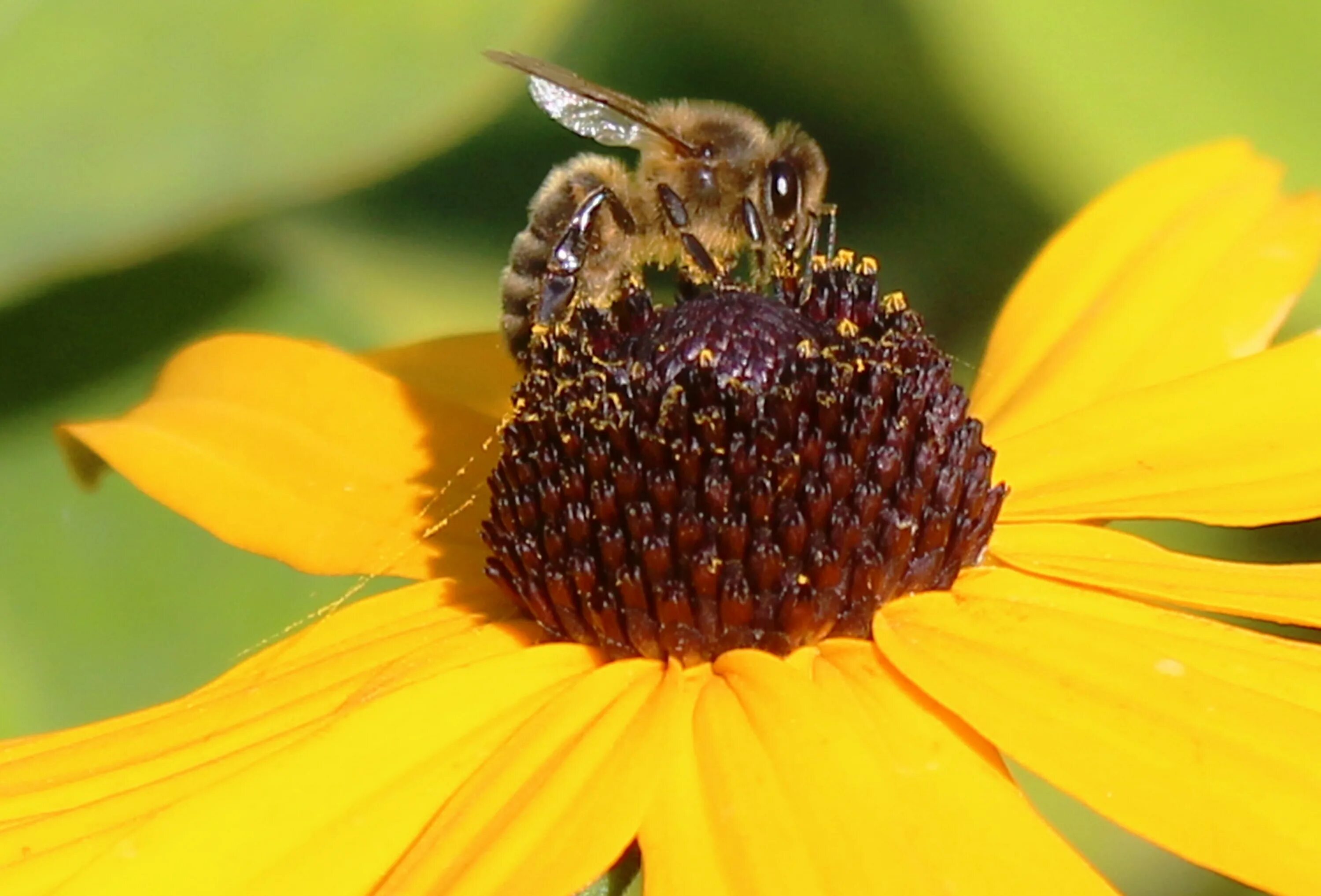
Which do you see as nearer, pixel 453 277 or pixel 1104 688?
pixel 1104 688

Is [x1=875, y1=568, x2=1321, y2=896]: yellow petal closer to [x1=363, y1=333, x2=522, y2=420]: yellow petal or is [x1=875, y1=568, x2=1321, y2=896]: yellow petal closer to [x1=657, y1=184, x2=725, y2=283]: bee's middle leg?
[x1=657, y1=184, x2=725, y2=283]: bee's middle leg

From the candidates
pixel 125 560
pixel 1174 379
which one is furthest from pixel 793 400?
pixel 125 560

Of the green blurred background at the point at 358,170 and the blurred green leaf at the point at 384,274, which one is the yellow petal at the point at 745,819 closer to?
the green blurred background at the point at 358,170

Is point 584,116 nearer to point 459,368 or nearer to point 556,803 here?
point 459,368

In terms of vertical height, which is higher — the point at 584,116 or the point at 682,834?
the point at 584,116

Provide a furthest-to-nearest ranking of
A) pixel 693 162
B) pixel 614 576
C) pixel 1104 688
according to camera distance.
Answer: pixel 693 162, pixel 614 576, pixel 1104 688

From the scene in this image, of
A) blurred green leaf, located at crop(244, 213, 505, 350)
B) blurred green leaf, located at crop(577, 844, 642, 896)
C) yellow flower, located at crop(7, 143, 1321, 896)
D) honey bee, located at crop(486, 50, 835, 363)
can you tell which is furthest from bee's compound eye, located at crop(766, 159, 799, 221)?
blurred green leaf, located at crop(244, 213, 505, 350)

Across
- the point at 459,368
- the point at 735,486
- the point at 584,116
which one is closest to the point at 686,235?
the point at 584,116

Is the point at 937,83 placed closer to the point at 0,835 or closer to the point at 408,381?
the point at 408,381
